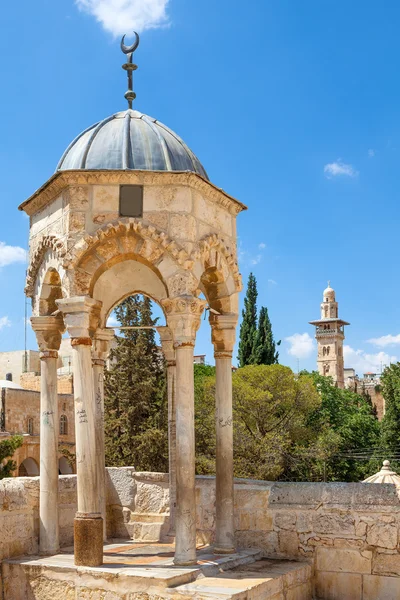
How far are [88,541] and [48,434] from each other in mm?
1679

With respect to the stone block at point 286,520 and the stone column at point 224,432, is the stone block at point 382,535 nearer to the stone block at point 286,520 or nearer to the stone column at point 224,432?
the stone block at point 286,520

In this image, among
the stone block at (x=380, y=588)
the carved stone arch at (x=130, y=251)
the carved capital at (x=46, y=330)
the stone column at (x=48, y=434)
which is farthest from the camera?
the carved capital at (x=46, y=330)

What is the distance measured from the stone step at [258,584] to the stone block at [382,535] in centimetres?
74

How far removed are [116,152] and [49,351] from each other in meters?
2.56

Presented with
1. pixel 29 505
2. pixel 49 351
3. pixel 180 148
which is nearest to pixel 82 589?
pixel 29 505

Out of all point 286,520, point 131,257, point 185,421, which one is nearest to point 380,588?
point 286,520

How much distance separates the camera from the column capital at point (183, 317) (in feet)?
23.7

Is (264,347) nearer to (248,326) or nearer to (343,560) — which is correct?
(248,326)

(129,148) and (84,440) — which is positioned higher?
(129,148)

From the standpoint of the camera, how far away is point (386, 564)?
7.29 m

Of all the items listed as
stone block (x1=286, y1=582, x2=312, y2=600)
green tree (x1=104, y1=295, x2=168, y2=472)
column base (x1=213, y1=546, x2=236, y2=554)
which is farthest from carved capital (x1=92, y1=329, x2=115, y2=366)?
green tree (x1=104, y1=295, x2=168, y2=472)

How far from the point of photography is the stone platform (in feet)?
20.7

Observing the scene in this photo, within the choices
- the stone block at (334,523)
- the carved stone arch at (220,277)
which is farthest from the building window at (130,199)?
the stone block at (334,523)

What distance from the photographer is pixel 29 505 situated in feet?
26.3
